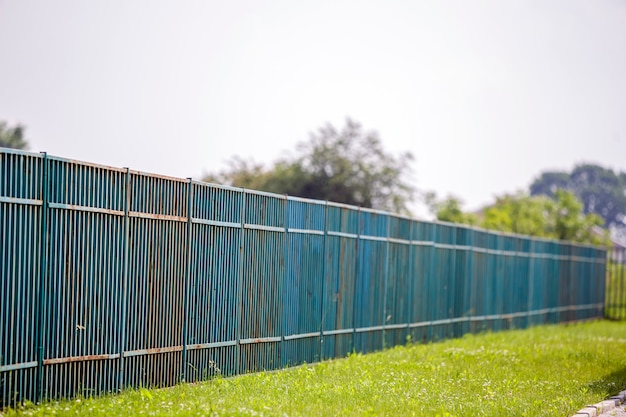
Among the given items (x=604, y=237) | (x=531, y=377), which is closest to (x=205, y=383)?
(x=531, y=377)

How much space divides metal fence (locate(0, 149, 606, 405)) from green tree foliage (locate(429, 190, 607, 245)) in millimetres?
26620

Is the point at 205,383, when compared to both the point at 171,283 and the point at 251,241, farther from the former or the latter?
the point at 251,241

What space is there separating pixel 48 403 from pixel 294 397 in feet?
8.93

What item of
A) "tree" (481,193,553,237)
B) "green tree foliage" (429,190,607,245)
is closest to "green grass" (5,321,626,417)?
"green tree foliage" (429,190,607,245)

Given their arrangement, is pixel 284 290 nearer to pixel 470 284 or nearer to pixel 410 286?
pixel 410 286

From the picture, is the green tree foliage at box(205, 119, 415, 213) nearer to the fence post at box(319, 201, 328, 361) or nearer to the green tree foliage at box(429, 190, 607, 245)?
the green tree foliage at box(429, 190, 607, 245)

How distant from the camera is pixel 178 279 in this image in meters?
11.7

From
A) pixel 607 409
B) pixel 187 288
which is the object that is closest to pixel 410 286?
pixel 607 409

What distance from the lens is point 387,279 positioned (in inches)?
703

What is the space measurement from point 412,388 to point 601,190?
104424mm

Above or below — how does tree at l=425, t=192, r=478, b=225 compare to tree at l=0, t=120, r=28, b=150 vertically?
below

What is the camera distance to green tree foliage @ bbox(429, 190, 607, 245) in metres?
44.8

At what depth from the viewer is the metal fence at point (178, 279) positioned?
374 inches

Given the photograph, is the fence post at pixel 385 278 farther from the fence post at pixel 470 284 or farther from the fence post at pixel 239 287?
the fence post at pixel 239 287
